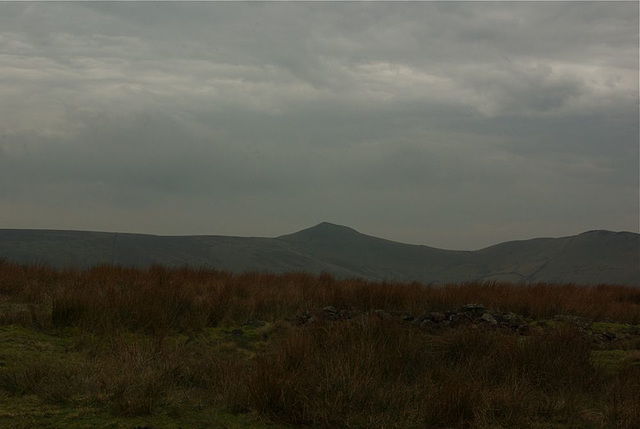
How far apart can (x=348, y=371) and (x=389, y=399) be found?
0.46 m

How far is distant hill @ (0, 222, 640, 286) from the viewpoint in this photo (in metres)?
66.0

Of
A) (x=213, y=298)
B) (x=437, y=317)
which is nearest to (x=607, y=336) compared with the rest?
(x=437, y=317)

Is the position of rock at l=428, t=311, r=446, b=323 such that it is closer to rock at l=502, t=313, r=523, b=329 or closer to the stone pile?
the stone pile

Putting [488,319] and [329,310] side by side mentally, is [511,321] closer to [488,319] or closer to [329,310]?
[488,319]

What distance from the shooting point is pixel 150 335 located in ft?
26.0

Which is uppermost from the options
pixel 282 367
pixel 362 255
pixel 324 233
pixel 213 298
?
pixel 324 233

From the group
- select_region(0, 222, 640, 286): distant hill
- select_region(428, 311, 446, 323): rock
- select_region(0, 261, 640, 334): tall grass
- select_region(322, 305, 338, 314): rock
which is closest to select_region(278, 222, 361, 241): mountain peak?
select_region(0, 222, 640, 286): distant hill

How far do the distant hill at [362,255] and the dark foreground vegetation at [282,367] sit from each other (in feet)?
155

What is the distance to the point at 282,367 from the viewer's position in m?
5.45

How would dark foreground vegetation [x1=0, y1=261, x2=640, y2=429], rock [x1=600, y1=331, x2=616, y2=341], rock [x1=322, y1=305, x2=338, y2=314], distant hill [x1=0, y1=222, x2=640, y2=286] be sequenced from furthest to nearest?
1. distant hill [x1=0, y1=222, x2=640, y2=286]
2. rock [x1=322, y1=305, x2=338, y2=314]
3. rock [x1=600, y1=331, x2=616, y2=341]
4. dark foreground vegetation [x1=0, y1=261, x2=640, y2=429]

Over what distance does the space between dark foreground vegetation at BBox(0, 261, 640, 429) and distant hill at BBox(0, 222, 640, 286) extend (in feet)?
155

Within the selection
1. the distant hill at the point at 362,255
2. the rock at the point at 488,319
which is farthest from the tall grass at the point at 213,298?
the distant hill at the point at 362,255

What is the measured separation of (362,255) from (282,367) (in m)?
104

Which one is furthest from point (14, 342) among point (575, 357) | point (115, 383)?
point (575, 357)
